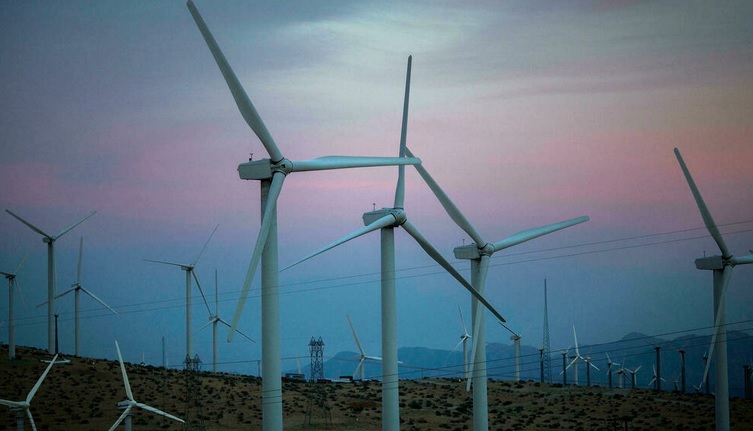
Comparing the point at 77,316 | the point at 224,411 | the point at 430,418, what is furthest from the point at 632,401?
the point at 77,316

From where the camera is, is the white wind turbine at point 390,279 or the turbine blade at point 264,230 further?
the white wind turbine at point 390,279

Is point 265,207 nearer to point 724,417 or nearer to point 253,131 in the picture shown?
point 253,131

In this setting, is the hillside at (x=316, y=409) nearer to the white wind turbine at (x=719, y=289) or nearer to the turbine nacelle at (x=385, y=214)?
the white wind turbine at (x=719, y=289)

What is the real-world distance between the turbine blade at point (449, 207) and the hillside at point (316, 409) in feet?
→ 84.7

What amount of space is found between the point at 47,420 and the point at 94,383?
66.3 ft

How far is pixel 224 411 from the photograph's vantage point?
9256 cm

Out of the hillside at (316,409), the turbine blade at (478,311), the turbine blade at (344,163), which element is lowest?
the hillside at (316,409)

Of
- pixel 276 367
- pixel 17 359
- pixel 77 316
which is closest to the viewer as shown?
pixel 276 367

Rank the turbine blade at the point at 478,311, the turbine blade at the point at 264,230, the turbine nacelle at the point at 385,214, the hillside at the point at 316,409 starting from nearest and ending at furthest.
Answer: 1. the turbine blade at the point at 264,230
2. the turbine nacelle at the point at 385,214
3. the turbine blade at the point at 478,311
4. the hillside at the point at 316,409

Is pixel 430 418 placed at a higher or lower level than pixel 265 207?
lower

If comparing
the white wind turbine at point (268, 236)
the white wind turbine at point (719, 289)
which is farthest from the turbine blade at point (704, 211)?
the white wind turbine at point (268, 236)

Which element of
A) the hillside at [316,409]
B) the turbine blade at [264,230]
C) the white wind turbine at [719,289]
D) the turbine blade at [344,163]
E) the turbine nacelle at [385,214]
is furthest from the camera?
the hillside at [316,409]

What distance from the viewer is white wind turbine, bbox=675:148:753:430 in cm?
7806

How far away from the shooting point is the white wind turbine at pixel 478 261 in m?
68.6
